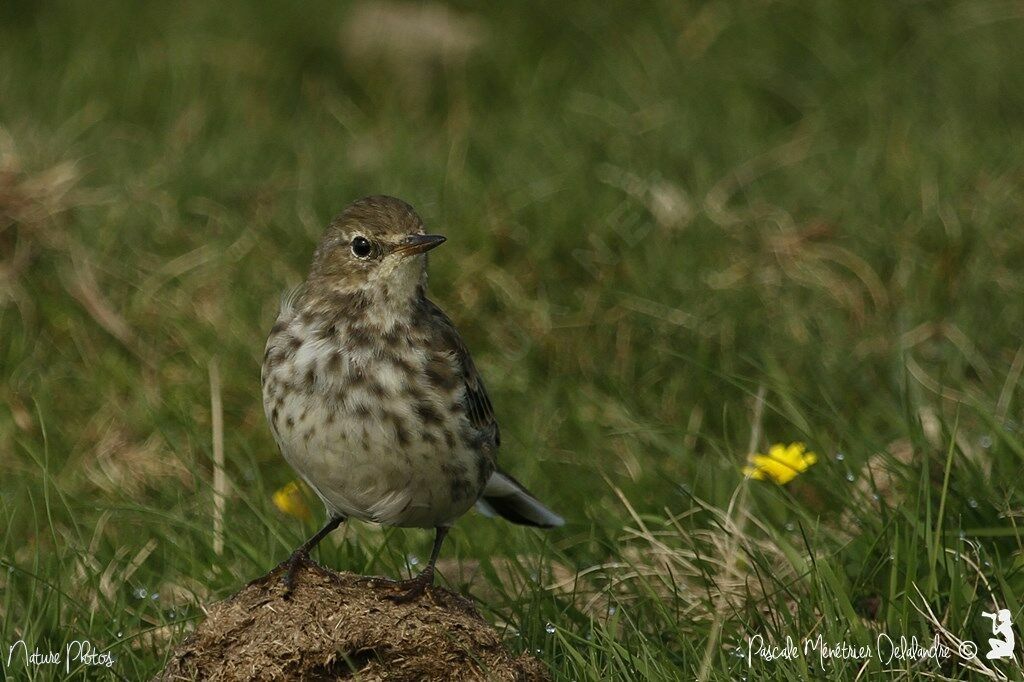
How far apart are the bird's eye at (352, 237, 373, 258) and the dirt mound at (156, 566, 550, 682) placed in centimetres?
115

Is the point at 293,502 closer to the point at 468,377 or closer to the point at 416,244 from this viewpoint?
the point at 468,377

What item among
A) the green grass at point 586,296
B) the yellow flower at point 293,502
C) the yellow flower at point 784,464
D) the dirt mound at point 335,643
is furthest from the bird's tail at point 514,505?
the dirt mound at point 335,643

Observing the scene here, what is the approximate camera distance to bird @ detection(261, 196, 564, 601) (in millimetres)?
4898

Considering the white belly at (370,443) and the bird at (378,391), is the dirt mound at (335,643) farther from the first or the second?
the white belly at (370,443)

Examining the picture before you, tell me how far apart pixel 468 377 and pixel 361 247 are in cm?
53

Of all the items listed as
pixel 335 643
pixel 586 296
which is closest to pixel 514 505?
pixel 335 643

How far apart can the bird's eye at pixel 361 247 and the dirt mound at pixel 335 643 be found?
1153mm

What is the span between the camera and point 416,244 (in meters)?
5.12

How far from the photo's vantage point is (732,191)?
9.04 m

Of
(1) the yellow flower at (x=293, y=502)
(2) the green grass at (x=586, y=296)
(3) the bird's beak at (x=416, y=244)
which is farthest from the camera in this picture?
(1) the yellow flower at (x=293, y=502)

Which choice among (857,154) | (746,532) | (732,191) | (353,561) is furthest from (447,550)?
(857,154)

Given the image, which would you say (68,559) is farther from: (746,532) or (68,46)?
(68,46)

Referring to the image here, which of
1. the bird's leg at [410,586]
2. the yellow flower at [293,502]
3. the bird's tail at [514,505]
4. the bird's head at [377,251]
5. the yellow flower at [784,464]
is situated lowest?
the yellow flower at [784,464]

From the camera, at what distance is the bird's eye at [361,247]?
5.24 metres
